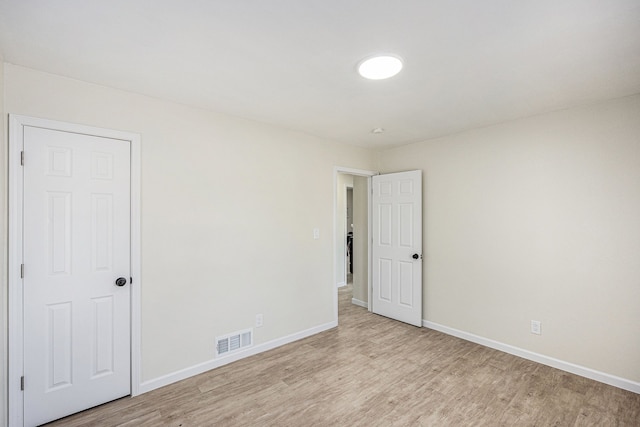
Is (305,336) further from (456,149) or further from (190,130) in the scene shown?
(456,149)

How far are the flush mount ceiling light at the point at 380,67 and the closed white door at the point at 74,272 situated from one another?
1.95m

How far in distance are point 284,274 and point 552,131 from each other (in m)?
3.10

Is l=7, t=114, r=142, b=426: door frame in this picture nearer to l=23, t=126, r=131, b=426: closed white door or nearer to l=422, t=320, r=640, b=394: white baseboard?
l=23, t=126, r=131, b=426: closed white door

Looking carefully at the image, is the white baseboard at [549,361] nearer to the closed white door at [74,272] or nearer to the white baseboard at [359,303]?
the white baseboard at [359,303]

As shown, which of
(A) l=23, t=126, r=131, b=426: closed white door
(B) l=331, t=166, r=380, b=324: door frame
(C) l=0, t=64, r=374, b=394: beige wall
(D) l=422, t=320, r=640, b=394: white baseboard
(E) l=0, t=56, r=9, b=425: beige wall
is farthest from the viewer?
(B) l=331, t=166, r=380, b=324: door frame

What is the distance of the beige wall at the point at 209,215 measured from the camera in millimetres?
2316

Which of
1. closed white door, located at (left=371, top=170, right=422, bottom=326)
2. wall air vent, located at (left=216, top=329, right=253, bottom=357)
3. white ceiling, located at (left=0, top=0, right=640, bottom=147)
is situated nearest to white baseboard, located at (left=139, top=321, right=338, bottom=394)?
wall air vent, located at (left=216, top=329, right=253, bottom=357)

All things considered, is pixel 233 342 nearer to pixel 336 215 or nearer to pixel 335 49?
pixel 336 215

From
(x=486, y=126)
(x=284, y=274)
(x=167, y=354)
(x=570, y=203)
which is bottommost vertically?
(x=167, y=354)

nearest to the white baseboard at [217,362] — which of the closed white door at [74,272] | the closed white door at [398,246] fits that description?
the closed white door at [74,272]

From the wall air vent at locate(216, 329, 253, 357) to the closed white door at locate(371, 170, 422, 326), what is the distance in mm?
2060

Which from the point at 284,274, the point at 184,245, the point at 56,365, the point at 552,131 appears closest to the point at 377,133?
the point at 552,131

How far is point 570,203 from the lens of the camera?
8.97ft

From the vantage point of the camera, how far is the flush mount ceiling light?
1.88 meters
